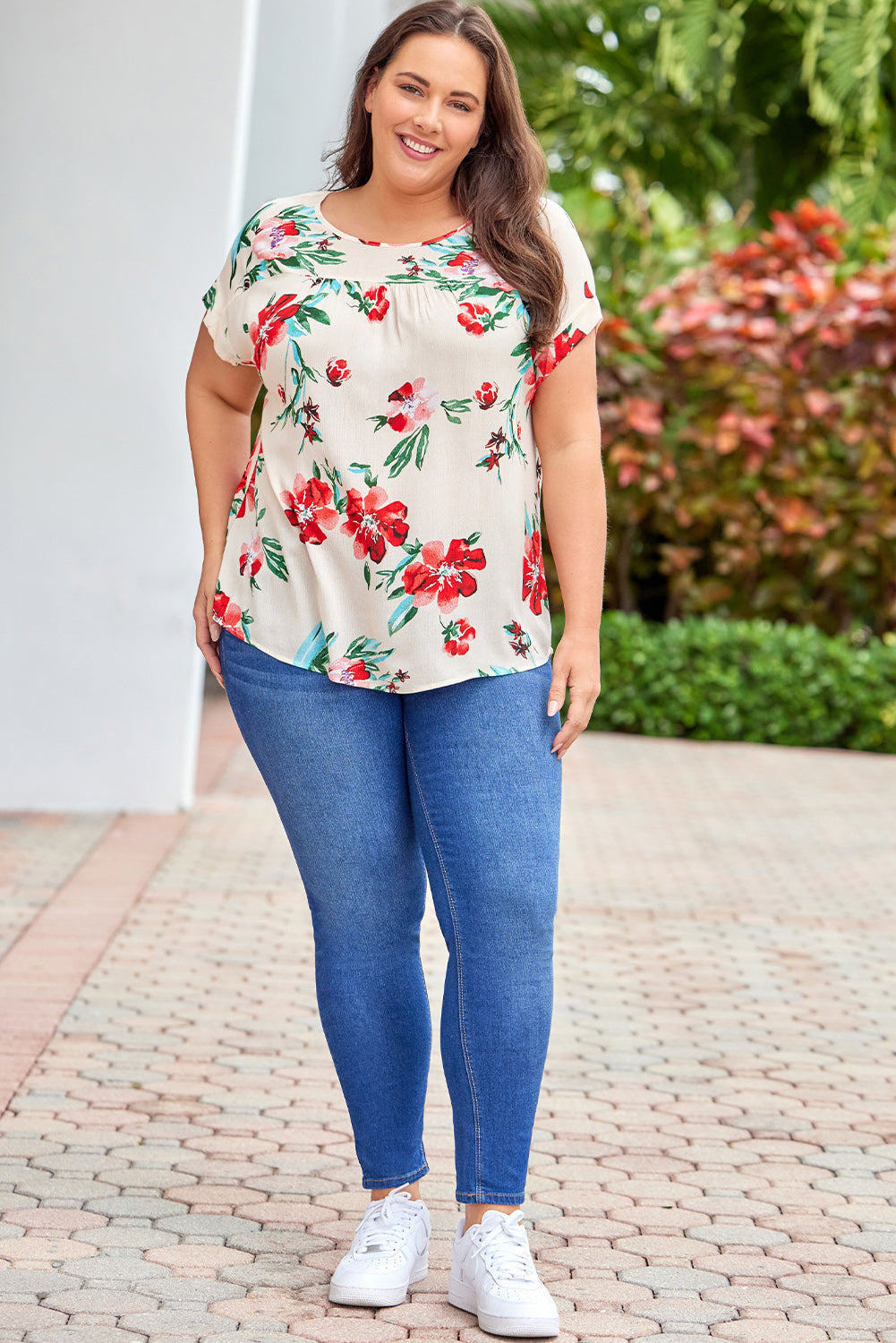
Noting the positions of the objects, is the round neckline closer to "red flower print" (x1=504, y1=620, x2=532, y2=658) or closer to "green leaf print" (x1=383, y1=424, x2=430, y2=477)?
"green leaf print" (x1=383, y1=424, x2=430, y2=477)

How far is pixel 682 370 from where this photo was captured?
31.6ft

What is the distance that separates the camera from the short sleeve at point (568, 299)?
7.29 feet

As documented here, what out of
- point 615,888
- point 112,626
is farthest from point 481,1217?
point 112,626

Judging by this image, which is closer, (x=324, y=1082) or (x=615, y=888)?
(x=324, y=1082)

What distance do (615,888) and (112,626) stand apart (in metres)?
2.05

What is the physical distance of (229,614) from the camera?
2283 millimetres

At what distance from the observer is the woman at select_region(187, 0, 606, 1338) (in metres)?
2.18

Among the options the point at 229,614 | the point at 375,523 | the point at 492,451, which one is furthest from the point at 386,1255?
the point at 492,451

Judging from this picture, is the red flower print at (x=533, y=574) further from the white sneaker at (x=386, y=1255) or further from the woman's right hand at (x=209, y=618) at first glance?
the white sneaker at (x=386, y=1255)

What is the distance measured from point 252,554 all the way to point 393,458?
10.0 inches

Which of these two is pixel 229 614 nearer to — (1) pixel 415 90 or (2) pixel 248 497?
(2) pixel 248 497

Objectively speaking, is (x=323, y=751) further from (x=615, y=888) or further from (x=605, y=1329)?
(x=615, y=888)

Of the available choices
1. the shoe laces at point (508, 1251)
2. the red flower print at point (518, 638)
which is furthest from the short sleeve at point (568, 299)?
the shoe laces at point (508, 1251)

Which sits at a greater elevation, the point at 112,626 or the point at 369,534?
the point at 369,534
